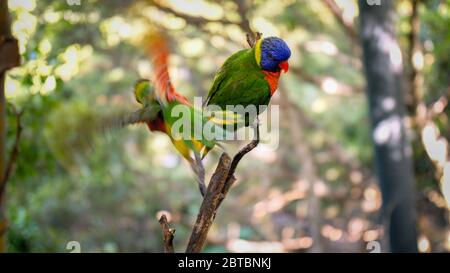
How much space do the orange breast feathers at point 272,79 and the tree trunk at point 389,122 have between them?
230 centimetres

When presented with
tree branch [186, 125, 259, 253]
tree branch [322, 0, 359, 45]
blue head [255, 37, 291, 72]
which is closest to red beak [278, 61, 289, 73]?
blue head [255, 37, 291, 72]

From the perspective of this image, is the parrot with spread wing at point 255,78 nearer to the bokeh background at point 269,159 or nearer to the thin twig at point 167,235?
the thin twig at point 167,235

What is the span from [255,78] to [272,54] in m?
0.04

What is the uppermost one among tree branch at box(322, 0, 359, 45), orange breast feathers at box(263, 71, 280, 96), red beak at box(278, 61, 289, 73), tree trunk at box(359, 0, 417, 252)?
tree branch at box(322, 0, 359, 45)

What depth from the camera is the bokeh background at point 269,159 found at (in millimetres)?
3385

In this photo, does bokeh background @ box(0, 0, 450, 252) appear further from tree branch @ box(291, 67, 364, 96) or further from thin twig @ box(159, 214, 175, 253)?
thin twig @ box(159, 214, 175, 253)

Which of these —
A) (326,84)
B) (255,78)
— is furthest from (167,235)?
(326,84)

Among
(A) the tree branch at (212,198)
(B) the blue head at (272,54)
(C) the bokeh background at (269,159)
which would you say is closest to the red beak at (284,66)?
(B) the blue head at (272,54)

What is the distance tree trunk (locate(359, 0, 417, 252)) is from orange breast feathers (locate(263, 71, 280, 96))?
230 centimetres

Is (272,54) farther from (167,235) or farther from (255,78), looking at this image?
(167,235)

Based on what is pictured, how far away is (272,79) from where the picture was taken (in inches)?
29.0

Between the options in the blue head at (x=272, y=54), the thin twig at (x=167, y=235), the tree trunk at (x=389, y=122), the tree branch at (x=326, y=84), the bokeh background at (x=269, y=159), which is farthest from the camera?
the tree branch at (x=326, y=84)

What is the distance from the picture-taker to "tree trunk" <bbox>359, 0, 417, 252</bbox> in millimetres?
2934

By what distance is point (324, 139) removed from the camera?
16.2 ft
